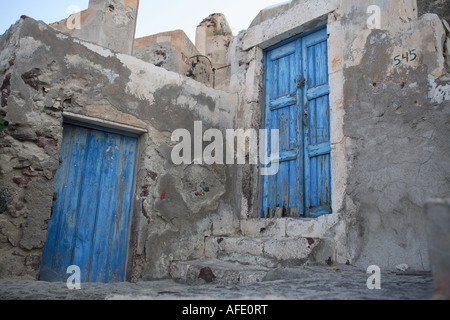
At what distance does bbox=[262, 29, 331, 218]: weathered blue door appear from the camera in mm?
3607

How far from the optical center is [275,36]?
421 centimetres

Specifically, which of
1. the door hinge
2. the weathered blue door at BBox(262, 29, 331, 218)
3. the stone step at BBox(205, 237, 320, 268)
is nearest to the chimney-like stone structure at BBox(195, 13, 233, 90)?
the weathered blue door at BBox(262, 29, 331, 218)

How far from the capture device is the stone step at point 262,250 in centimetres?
309

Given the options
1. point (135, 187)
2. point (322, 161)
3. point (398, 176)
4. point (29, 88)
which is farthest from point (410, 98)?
point (29, 88)

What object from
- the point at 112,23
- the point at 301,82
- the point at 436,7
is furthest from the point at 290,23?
the point at 112,23

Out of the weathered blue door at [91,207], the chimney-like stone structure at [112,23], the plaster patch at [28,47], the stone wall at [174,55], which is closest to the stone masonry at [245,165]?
the plaster patch at [28,47]

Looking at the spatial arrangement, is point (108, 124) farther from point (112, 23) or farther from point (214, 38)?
point (214, 38)

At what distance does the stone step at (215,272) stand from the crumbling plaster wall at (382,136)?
1.94ft

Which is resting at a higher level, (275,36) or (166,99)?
(275,36)

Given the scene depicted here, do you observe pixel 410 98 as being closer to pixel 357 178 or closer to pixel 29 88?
pixel 357 178

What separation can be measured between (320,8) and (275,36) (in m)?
0.64

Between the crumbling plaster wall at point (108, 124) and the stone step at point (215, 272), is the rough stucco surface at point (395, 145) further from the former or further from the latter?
the crumbling plaster wall at point (108, 124)

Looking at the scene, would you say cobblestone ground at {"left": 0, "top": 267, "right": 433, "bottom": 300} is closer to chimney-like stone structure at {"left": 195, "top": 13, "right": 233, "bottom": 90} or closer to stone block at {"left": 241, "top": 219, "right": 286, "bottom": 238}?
stone block at {"left": 241, "top": 219, "right": 286, "bottom": 238}

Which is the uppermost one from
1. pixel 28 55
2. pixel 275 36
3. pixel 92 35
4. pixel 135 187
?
pixel 92 35
